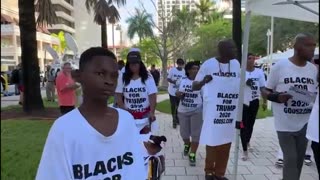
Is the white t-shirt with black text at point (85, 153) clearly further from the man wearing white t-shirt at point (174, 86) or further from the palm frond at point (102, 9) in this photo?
the palm frond at point (102, 9)

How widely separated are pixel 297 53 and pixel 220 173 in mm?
2116

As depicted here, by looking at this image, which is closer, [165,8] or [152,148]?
[152,148]

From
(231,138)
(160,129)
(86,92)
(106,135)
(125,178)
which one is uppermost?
(86,92)

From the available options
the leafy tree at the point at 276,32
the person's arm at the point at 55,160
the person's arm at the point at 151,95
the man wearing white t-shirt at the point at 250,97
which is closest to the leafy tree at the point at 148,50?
the leafy tree at the point at 276,32

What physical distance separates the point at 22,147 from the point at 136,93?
3.52m

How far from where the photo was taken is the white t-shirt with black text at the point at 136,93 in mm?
5785

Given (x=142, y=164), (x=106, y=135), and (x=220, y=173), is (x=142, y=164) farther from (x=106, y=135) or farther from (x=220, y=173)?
(x=220, y=173)

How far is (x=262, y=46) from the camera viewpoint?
50031mm

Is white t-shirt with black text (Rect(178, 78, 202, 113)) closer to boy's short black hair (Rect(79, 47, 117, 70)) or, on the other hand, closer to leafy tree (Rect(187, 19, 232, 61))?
boy's short black hair (Rect(79, 47, 117, 70))

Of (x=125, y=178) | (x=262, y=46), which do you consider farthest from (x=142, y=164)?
(x=262, y=46)

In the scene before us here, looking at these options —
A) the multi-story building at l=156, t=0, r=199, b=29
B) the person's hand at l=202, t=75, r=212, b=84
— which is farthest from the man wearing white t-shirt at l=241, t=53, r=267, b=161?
the multi-story building at l=156, t=0, r=199, b=29

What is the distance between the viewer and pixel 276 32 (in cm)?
4388

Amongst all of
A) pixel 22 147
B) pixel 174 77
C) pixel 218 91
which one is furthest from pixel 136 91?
pixel 174 77

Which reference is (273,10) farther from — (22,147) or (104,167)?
(22,147)
